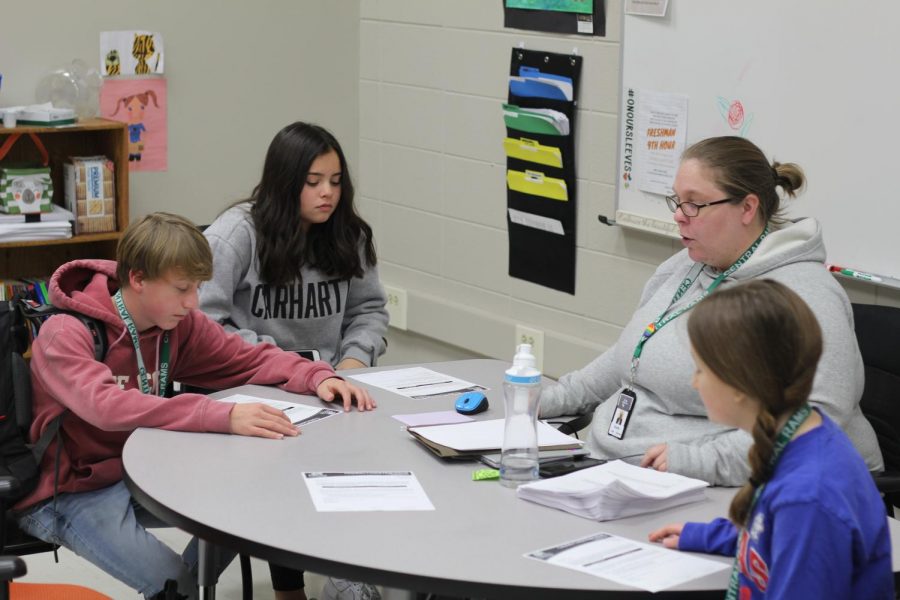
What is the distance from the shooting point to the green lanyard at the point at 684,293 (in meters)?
2.45

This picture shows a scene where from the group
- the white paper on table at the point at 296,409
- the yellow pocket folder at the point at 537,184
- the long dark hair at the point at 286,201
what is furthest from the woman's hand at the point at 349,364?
the yellow pocket folder at the point at 537,184

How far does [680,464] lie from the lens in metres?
2.12

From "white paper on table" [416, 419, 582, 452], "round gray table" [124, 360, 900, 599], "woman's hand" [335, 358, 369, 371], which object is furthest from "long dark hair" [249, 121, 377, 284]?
"white paper on table" [416, 419, 582, 452]

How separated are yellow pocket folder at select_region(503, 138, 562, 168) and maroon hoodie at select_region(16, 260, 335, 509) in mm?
1663

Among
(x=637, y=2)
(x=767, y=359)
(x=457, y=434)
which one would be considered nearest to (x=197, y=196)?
(x=637, y=2)

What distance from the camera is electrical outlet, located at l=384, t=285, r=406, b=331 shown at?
4926 millimetres

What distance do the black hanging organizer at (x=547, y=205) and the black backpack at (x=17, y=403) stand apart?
83.5 inches

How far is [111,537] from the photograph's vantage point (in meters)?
2.36

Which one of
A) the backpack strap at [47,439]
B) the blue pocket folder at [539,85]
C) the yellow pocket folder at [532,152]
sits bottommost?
the backpack strap at [47,439]

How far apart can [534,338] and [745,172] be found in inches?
76.7

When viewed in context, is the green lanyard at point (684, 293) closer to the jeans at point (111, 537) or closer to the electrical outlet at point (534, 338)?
the jeans at point (111, 537)

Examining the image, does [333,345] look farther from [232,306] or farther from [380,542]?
[380,542]

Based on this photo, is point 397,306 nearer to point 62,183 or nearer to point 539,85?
point 539,85

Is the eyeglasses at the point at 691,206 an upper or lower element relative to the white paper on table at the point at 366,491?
upper
